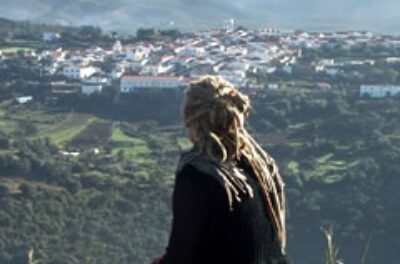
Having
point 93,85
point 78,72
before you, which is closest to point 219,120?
point 93,85

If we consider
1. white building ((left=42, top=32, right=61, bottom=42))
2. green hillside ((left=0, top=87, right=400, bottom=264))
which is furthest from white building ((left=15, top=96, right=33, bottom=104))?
white building ((left=42, top=32, right=61, bottom=42))

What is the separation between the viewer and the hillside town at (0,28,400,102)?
2747 cm

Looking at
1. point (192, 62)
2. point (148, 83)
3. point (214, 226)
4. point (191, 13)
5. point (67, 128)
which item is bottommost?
point (67, 128)

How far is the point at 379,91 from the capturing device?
25266mm

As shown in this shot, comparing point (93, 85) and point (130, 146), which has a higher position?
point (93, 85)

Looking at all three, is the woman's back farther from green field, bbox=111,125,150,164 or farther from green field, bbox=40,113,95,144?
→ green field, bbox=40,113,95,144

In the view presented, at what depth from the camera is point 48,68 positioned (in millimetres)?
30016

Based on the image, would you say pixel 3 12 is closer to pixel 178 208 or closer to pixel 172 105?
pixel 172 105

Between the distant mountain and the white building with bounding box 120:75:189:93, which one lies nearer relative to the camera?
the white building with bounding box 120:75:189:93

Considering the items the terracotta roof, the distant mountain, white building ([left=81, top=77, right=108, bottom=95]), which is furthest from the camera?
the distant mountain

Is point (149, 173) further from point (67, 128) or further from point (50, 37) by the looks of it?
point (50, 37)

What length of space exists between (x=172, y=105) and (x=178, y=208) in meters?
23.8

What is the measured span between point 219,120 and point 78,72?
27464 millimetres

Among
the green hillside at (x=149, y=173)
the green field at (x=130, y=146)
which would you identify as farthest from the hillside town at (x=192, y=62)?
the green field at (x=130, y=146)
